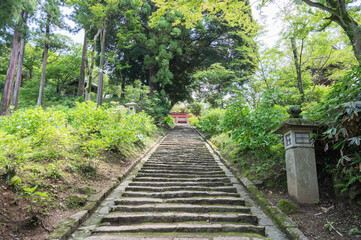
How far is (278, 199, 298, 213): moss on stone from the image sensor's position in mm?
3710

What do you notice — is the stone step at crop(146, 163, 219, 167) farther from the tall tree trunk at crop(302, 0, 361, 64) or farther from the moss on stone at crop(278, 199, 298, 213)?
the tall tree trunk at crop(302, 0, 361, 64)

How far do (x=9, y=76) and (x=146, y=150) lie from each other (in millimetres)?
9584

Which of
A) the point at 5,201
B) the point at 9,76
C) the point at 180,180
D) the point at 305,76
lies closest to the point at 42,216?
the point at 5,201

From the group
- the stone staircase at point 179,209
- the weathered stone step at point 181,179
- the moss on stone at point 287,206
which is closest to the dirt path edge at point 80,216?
the stone staircase at point 179,209

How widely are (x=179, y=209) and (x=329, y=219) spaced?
2513 mm

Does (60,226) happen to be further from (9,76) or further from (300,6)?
(9,76)

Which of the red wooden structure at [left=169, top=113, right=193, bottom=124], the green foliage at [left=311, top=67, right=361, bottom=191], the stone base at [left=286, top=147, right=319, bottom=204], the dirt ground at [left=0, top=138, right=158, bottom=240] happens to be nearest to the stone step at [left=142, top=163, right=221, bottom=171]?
A: the dirt ground at [left=0, top=138, right=158, bottom=240]

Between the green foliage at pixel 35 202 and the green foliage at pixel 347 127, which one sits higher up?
the green foliage at pixel 347 127

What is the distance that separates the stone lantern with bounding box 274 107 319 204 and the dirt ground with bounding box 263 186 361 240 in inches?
7.6

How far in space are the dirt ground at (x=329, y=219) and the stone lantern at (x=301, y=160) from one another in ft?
0.64

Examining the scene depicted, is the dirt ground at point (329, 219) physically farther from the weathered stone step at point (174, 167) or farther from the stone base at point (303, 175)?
the weathered stone step at point (174, 167)

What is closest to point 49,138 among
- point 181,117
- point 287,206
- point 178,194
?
point 178,194

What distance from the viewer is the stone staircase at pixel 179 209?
340 centimetres

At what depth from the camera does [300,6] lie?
657 cm
